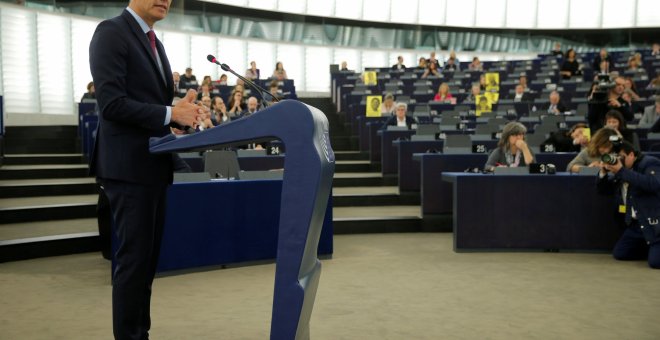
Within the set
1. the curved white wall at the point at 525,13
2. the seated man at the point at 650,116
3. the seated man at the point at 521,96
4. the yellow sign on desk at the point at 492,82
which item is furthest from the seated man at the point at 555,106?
the curved white wall at the point at 525,13

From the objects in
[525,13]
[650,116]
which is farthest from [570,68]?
[525,13]

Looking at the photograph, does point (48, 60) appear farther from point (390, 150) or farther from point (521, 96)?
point (521, 96)

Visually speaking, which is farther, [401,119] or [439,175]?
[401,119]

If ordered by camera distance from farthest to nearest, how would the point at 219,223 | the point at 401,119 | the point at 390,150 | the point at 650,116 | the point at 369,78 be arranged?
the point at 369,78 < the point at 401,119 < the point at 650,116 < the point at 390,150 < the point at 219,223

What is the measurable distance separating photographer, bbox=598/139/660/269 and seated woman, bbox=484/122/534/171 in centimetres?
102

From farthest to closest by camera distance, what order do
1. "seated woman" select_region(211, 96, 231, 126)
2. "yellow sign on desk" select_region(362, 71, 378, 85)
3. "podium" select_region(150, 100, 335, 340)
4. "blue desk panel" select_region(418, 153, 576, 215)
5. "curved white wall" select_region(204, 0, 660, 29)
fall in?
1. "curved white wall" select_region(204, 0, 660, 29)
2. "yellow sign on desk" select_region(362, 71, 378, 85)
3. "seated woman" select_region(211, 96, 231, 126)
4. "blue desk panel" select_region(418, 153, 576, 215)
5. "podium" select_region(150, 100, 335, 340)

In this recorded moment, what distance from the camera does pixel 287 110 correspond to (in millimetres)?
1972

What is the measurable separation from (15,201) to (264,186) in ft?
10.7

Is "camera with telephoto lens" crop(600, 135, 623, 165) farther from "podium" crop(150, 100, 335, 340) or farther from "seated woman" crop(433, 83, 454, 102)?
"seated woman" crop(433, 83, 454, 102)

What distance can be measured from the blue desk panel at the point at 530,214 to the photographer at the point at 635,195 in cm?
25

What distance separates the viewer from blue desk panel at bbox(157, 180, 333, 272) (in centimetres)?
537

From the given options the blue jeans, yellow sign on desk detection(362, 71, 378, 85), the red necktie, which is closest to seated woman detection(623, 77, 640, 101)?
yellow sign on desk detection(362, 71, 378, 85)

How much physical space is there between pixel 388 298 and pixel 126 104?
279 centimetres

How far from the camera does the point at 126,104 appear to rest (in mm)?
2127
